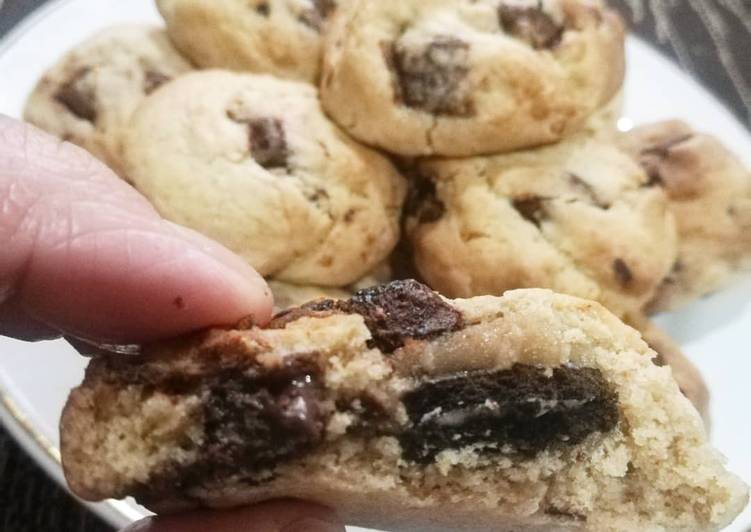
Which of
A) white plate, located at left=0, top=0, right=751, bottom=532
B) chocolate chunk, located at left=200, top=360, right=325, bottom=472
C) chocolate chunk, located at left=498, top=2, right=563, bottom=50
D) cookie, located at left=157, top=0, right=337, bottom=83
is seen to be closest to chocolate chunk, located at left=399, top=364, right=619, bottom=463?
chocolate chunk, located at left=200, top=360, right=325, bottom=472

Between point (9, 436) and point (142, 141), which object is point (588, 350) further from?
point (9, 436)

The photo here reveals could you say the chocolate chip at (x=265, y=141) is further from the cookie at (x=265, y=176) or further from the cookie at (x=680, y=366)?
the cookie at (x=680, y=366)

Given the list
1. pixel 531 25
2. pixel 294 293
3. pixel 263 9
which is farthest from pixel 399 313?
pixel 263 9

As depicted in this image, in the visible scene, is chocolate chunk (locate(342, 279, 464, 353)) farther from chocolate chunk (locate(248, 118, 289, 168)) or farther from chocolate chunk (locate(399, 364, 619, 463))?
chocolate chunk (locate(248, 118, 289, 168))

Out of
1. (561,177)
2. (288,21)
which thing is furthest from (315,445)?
(288,21)

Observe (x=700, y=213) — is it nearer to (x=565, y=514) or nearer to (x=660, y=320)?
(x=660, y=320)
